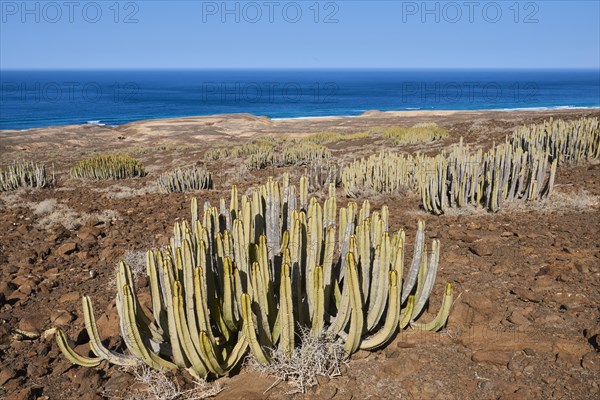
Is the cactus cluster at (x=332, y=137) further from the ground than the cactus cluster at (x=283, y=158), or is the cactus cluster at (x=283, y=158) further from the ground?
the cactus cluster at (x=332, y=137)

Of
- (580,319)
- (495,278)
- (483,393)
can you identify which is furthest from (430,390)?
(495,278)

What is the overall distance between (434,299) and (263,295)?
1668 mm

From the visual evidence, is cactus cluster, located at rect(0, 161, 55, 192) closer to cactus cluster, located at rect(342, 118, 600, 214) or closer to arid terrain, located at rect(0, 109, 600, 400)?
arid terrain, located at rect(0, 109, 600, 400)

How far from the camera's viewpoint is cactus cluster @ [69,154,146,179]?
1495 cm

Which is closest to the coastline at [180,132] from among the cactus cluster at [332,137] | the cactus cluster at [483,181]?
the cactus cluster at [332,137]

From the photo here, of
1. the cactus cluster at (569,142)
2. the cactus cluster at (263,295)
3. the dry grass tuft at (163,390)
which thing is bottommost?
the dry grass tuft at (163,390)

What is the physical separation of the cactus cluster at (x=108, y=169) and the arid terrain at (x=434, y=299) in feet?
15.5

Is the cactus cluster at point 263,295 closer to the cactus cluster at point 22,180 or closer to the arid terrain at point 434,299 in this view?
the arid terrain at point 434,299

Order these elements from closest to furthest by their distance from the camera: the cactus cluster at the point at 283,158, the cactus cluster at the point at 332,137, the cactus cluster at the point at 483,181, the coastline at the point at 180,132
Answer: the cactus cluster at the point at 483,181 → the cactus cluster at the point at 283,158 → the cactus cluster at the point at 332,137 → the coastline at the point at 180,132

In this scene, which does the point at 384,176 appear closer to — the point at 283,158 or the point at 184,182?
the point at 184,182

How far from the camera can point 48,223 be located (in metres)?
8.34

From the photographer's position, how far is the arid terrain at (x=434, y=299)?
3.14m

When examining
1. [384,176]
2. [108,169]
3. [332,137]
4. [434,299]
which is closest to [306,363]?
[434,299]

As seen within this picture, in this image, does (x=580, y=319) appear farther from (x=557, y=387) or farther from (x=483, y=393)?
(x=483, y=393)
